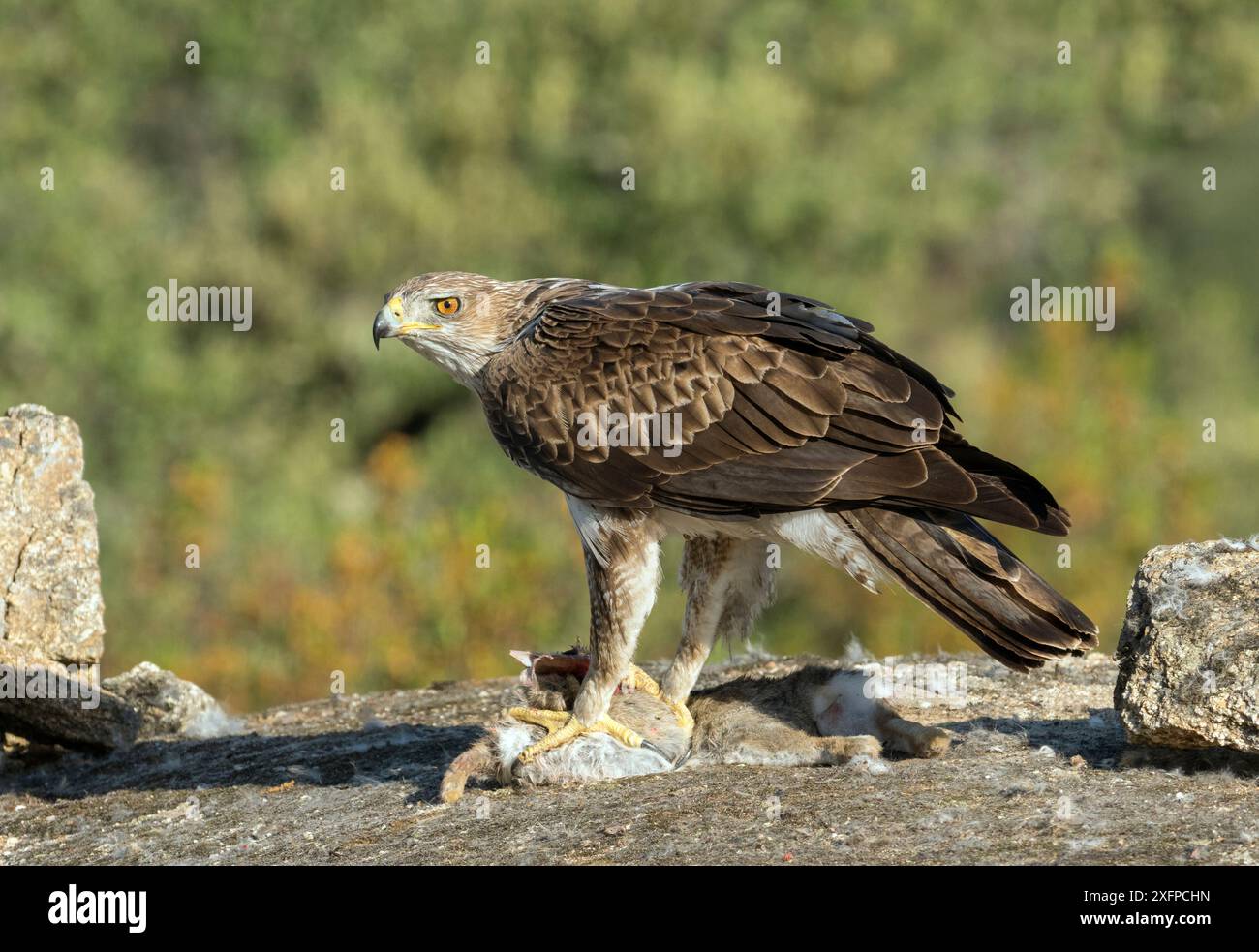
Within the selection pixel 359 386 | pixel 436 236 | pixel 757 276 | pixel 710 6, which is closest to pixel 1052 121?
pixel 710 6

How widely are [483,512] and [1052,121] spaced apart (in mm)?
16750

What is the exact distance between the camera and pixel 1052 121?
91.7 feet

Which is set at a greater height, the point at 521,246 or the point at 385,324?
the point at 521,246

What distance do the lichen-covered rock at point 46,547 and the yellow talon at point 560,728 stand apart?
2.53m

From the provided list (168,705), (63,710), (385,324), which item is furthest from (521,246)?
(385,324)

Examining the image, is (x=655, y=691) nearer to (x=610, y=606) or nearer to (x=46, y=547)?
(x=610, y=606)

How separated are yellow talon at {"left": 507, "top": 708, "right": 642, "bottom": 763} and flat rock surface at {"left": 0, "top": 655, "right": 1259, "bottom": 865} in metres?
0.17

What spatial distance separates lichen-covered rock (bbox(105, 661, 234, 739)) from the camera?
8562 mm

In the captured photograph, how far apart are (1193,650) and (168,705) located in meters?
5.41

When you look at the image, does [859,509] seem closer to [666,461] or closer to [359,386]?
[666,461]

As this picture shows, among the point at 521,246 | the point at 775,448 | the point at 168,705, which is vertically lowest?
the point at 168,705

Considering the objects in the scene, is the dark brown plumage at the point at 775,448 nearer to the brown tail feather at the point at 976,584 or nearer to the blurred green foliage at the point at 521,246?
the brown tail feather at the point at 976,584

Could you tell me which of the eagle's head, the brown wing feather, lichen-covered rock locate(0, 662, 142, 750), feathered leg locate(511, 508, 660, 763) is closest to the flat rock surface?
lichen-covered rock locate(0, 662, 142, 750)

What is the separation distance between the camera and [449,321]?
23.2ft
